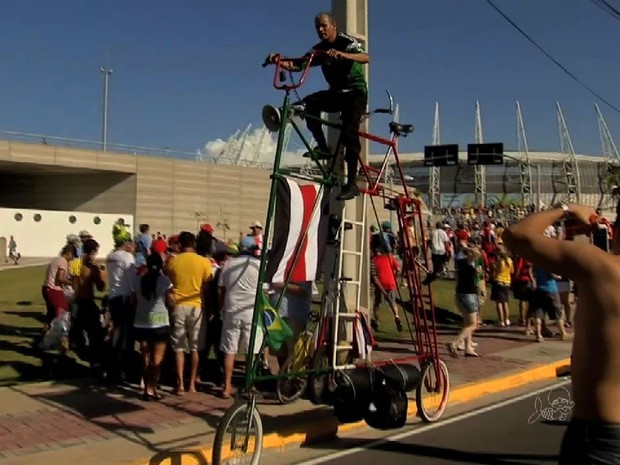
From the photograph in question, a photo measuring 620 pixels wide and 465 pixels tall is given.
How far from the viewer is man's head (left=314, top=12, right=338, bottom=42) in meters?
6.51

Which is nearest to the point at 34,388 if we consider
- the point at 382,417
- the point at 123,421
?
the point at 123,421

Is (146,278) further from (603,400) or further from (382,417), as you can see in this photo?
(603,400)

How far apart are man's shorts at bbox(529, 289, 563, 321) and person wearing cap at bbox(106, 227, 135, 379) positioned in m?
7.95

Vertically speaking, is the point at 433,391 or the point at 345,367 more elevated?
the point at 345,367

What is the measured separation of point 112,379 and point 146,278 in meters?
1.70

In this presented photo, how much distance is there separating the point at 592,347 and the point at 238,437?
11.9 feet

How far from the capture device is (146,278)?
27.6ft

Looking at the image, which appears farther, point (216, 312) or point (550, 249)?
point (216, 312)

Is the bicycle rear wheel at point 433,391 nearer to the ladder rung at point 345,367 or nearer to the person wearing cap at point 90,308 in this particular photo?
the ladder rung at point 345,367

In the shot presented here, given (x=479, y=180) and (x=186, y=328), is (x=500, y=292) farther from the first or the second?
(x=479, y=180)

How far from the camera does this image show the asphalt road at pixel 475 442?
6.63m

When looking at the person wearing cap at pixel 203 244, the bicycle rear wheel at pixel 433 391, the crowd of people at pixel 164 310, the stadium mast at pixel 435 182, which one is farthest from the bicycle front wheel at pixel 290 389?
the stadium mast at pixel 435 182

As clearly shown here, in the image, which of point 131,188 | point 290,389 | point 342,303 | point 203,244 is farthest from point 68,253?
point 131,188

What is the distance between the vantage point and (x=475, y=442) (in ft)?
23.8
